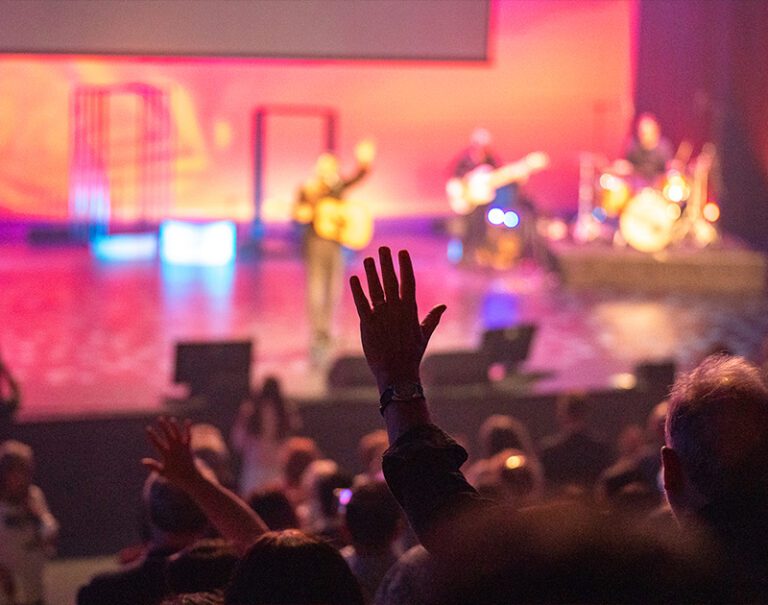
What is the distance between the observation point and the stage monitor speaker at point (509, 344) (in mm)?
7562

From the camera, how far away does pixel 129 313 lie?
10281mm

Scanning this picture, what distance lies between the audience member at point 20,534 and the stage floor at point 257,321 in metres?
2.04

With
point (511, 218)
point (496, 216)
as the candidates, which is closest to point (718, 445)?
point (496, 216)

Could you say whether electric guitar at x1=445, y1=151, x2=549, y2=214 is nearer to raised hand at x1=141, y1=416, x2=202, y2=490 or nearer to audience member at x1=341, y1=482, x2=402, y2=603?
audience member at x1=341, y1=482, x2=402, y2=603

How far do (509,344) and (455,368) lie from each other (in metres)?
0.57

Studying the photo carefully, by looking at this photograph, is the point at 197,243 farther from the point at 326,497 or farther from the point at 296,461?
the point at 326,497

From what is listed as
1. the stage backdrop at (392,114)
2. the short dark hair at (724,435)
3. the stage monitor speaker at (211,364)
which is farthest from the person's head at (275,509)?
the stage backdrop at (392,114)

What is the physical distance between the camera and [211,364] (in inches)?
275

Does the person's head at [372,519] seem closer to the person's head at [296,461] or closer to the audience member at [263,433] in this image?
the person's head at [296,461]

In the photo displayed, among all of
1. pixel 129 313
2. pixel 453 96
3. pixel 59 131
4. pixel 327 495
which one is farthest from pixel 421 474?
pixel 453 96

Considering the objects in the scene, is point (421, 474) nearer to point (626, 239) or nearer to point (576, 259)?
point (576, 259)

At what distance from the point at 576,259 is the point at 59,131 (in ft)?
19.6

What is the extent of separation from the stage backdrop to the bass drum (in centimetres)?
332

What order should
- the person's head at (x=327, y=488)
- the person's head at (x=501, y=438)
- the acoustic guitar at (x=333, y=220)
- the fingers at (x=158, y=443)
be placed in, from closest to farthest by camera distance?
the fingers at (x=158, y=443)
the person's head at (x=327, y=488)
the person's head at (x=501, y=438)
the acoustic guitar at (x=333, y=220)
